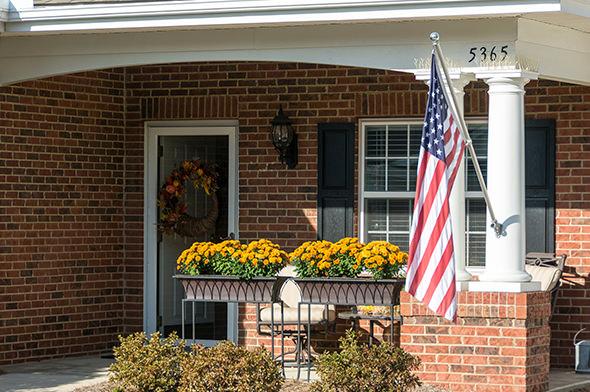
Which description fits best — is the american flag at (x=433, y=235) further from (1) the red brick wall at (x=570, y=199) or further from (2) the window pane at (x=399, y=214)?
(2) the window pane at (x=399, y=214)

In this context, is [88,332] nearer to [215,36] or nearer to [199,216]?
[199,216]

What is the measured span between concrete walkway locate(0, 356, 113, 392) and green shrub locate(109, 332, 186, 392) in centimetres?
126

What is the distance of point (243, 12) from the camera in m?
12.1

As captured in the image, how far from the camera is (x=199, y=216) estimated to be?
15992 millimetres

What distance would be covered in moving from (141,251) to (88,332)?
109 cm

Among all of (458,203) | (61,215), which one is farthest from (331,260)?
(61,215)

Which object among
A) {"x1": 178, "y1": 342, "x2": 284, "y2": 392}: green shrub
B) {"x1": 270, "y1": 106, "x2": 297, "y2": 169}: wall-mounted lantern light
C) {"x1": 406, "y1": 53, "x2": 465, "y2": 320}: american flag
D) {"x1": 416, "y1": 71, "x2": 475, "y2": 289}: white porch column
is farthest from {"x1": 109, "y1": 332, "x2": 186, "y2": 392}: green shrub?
{"x1": 270, "y1": 106, "x2": 297, "y2": 169}: wall-mounted lantern light

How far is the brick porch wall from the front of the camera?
13805 millimetres

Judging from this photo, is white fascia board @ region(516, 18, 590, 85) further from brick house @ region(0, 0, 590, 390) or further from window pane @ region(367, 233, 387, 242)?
window pane @ region(367, 233, 387, 242)

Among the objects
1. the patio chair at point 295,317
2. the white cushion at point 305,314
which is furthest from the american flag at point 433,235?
the white cushion at point 305,314

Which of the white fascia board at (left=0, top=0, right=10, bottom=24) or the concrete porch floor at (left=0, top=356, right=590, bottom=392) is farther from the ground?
the white fascia board at (left=0, top=0, right=10, bottom=24)

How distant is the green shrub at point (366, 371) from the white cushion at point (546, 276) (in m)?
2.91

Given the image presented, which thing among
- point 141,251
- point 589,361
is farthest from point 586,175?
point 141,251

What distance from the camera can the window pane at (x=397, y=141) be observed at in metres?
14.4
